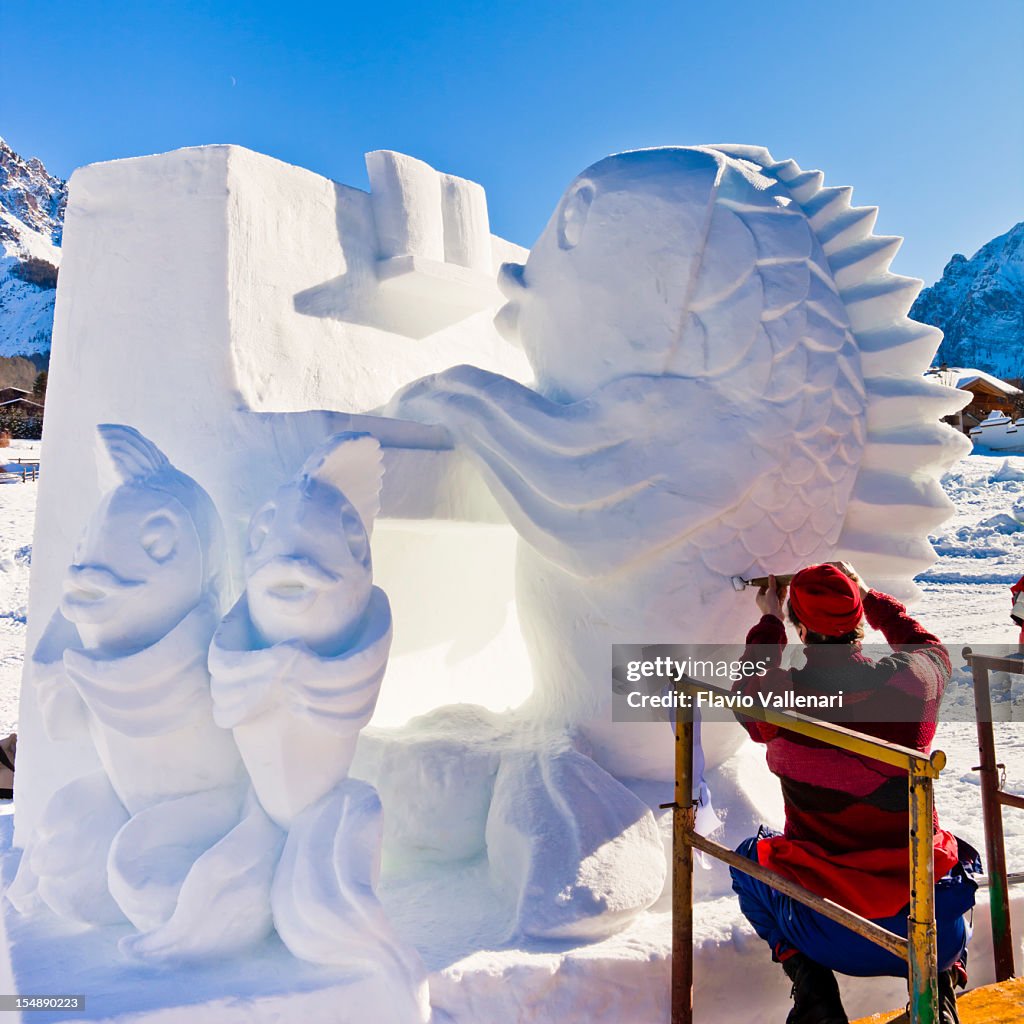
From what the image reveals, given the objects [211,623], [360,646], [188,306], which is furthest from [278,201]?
[360,646]

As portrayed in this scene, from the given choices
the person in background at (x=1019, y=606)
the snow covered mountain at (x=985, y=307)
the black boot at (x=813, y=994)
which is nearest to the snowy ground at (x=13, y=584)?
the black boot at (x=813, y=994)

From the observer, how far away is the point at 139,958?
174 centimetres

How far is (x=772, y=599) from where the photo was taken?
6.65 feet

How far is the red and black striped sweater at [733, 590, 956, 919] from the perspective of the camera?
1495 millimetres

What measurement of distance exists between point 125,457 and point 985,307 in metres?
58.4

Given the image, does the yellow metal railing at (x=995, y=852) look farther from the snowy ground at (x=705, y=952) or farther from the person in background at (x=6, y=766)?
the person in background at (x=6, y=766)

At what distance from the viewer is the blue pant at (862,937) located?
5.06ft

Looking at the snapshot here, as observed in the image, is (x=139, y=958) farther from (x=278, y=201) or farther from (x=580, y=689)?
(x=278, y=201)

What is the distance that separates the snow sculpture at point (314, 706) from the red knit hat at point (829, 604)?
0.86 meters

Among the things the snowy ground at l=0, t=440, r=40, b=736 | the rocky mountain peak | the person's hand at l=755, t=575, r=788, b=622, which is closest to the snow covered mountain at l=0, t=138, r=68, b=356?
the rocky mountain peak

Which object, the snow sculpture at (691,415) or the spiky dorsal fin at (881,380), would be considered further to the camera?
the spiky dorsal fin at (881,380)

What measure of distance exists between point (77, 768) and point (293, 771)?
1.22 meters

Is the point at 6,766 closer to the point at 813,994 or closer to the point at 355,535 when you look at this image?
the point at 355,535

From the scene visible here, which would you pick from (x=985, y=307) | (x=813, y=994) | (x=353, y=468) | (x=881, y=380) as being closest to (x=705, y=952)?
(x=813, y=994)
